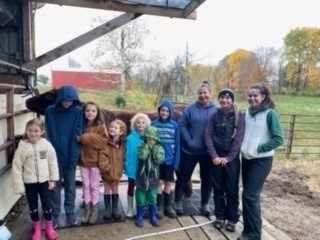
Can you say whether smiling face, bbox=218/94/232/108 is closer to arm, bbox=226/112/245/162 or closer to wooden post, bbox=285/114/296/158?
arm, bbox=226/112/245/162

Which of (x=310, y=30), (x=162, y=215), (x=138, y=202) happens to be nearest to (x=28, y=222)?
(x=138, y=202)

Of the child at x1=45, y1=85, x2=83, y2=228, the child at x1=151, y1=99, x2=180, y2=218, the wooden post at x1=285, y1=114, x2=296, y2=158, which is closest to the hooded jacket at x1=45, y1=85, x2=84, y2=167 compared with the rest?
the child at x1=45, y1=85, x2=83, y2=228

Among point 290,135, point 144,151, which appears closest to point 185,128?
point 144,151

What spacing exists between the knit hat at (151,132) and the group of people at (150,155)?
0.04ft

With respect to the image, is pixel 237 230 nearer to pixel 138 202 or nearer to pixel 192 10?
pixel 138 202

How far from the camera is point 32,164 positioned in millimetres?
2908

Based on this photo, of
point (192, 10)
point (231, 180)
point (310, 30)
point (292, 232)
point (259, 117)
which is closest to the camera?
point (259, 117)

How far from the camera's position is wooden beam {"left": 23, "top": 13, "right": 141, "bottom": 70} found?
195 inches

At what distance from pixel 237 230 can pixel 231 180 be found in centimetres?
59

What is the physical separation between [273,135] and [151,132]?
50.0 inches

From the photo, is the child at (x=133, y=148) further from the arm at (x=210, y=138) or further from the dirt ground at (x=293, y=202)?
the dirt ground at (x=293, y=202)

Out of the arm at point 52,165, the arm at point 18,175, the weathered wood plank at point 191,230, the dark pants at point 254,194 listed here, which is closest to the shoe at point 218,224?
the weathered wood plank at point 191,230

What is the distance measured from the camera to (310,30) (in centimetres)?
5566

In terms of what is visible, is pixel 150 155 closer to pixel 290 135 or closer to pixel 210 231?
pixel 210 231
